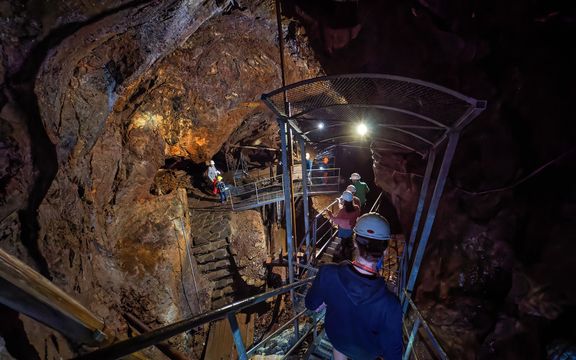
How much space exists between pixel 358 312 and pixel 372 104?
10.7 ft

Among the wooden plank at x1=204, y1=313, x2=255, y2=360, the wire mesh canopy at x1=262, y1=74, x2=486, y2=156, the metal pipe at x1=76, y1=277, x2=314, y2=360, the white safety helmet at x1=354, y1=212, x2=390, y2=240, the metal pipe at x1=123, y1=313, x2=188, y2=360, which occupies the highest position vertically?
the wire mesh canopy at x1=262, y1=74, x2=486, y2=156

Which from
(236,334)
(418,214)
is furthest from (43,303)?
(418,214)

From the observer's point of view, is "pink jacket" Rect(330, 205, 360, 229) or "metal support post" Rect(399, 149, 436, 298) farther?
"pink jacket" Rect(330, 205, 360, 229)

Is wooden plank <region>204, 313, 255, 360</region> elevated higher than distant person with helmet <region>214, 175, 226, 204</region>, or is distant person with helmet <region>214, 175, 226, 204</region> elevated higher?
distant person with helmet <region>214, 175, 226, 204</region>

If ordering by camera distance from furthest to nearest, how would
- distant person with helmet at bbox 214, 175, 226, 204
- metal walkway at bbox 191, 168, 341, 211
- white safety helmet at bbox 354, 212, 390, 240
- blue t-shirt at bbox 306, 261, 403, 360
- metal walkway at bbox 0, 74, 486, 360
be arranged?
distant person with helmet at bbox 214, 175, 226, 204 → metal walkway at bbox 191, 168, 341, 211 → metal walkway at bbox 0, 74, 486, 360 → white safety helmet at bbox 354, 212, 390, 240 → blue t-shirt at bbox 306, 261, 403, 360

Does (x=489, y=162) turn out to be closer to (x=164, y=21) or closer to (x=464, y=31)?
(x=464, y=31)

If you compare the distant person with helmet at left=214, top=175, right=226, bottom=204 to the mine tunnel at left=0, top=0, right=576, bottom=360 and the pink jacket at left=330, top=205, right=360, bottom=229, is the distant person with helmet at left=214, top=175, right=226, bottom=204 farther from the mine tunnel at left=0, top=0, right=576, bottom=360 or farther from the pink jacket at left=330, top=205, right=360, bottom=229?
the pink jacket at left=330, top=205, right=360, bottom=229

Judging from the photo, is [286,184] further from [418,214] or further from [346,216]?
[418,214]

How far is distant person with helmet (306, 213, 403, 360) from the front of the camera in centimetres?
203

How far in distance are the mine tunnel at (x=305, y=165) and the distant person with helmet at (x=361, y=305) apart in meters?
0.02

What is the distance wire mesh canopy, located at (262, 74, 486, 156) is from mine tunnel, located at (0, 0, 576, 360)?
0.04 metres

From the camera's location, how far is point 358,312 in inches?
83.8

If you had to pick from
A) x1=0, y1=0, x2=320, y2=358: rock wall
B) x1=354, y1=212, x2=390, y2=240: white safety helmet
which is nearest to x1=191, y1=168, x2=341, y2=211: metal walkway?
x1=0, y1=0, x2=320, y2=358: rock wall

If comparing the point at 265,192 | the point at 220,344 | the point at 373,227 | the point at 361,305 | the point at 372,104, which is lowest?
the point at 220,344
